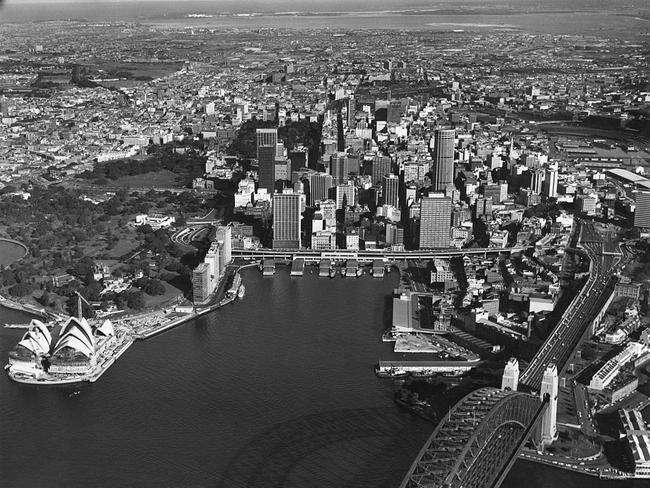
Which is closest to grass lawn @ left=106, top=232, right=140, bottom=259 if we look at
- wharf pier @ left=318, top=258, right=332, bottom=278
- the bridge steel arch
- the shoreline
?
the shoreline

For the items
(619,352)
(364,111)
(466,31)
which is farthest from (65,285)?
(466,31)

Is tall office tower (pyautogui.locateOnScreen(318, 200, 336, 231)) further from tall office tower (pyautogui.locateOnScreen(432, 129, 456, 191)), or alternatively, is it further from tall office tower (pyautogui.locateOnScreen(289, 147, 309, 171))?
tall office tower (pyautogui.locateOnScreen(289, 147, 309, 171))

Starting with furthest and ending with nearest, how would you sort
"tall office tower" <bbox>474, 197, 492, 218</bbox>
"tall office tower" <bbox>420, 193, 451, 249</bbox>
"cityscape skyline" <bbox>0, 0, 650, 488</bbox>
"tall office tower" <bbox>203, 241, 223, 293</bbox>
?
"tall office tower" <bbox>474, 197, 492, 218</bbox>
"tall office tower" <bbox>420, 193, 451, 249</bbox>
"tall office tower" <bbox>203, 241, 223, 293</bbox>
"cityscape skyline" <bbox>0, 0, 650, 488</bbox>

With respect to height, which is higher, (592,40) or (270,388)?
(592,40)

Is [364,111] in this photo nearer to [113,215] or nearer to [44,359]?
[113,215]

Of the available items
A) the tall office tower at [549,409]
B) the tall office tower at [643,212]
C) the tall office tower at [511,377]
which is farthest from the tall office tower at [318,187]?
the tall office tower at [549,409]

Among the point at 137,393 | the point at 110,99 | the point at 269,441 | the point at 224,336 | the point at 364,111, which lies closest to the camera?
the point at 269,441

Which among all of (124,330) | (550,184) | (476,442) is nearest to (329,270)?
(124,330)
